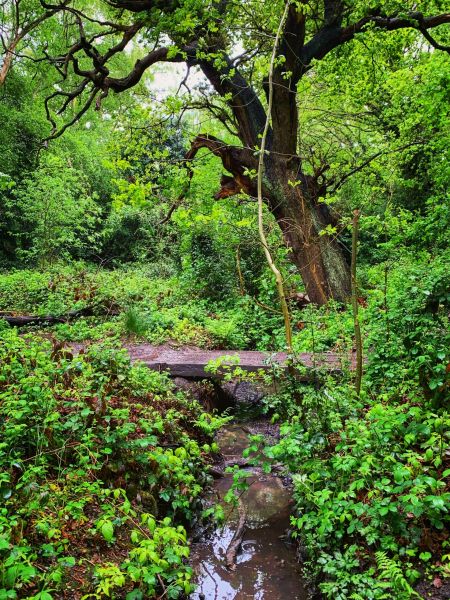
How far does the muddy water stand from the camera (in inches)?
134

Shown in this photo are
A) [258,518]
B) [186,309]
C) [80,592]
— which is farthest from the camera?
[186,309]

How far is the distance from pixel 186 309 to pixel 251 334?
1846mm

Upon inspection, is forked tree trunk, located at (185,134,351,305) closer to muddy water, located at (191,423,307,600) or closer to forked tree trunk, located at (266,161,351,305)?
forked tree trunk, located at (266,161,351,305)

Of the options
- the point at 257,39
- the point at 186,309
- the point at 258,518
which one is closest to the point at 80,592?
the point at 258,518

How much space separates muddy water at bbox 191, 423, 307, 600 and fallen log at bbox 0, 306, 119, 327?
5.64 metres

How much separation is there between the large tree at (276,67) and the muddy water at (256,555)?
495 cm

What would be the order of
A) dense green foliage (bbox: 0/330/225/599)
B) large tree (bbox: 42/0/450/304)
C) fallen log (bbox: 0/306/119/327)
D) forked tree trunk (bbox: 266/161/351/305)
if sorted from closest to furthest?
1. dense green foliage (bbox: 0/330/225/599)
2. large tree (bbox: 42/0/450/304)
3. forked tree trunk (bbox: 266/161/351/305)
4. fallen log (bbox: 0/306/119/327)

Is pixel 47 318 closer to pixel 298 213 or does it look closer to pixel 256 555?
pixel 298 213

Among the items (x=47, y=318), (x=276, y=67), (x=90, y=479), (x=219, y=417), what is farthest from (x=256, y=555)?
(x=276, y=67)

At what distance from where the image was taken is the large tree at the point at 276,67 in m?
7.63

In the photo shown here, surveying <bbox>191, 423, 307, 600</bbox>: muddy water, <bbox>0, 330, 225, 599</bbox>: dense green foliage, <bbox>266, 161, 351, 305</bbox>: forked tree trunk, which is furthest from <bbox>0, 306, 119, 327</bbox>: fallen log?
<bbox>191, 423, 307, 600</bbox>: muddy water

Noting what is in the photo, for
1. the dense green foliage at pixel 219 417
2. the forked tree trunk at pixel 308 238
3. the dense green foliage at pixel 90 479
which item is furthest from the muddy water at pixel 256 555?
the forked tree trunk at pixel 308 238

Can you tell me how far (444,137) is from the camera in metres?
8.99

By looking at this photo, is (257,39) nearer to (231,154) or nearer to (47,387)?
(231,154)
